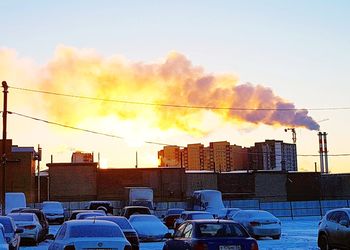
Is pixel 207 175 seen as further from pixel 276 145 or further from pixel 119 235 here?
pixel 119 235

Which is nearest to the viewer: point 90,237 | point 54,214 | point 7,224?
point 90,237

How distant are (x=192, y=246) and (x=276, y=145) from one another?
122 meters

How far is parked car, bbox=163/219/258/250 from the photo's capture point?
48.3 feet

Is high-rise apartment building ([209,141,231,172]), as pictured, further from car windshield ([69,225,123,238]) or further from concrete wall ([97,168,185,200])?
car windshield ([69,225,123,238])

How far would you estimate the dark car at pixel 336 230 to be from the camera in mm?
20688

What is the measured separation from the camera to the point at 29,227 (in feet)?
91.2

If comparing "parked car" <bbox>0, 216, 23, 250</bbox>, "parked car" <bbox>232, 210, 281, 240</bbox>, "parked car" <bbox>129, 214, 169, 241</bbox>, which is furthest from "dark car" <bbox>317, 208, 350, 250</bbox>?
"parked car" <bbox>0, 216, 23, 250</bbox>

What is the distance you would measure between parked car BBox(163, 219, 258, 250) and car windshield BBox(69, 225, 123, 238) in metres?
1.79

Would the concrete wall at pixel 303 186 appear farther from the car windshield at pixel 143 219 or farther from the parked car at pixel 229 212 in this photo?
the car windshield at pixel 143 219

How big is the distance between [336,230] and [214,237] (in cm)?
796

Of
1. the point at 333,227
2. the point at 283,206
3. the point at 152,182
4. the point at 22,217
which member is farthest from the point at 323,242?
the point at 152,182

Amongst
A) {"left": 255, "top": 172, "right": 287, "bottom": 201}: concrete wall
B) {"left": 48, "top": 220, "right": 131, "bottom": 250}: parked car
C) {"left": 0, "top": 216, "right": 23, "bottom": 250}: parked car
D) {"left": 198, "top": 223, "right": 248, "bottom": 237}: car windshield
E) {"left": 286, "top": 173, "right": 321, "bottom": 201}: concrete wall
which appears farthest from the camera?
{"left": 286, "top": 173, "right": 321, "bottom": 201}: concrete wall

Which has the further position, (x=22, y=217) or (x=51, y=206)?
(x=51, y=206)

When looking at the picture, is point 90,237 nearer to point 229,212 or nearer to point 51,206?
point 229,212
